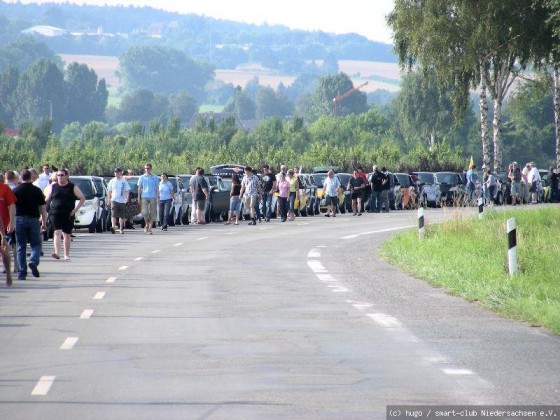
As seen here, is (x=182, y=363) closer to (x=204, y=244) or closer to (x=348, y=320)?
(x=348, y=320)

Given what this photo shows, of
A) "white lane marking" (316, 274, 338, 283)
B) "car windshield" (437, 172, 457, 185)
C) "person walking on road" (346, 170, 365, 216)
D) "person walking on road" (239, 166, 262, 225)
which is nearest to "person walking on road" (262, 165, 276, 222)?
"person walking on road" (239, 166, 262, 225)

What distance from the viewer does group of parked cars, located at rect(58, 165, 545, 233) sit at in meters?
38.2

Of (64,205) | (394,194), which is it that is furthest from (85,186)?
(394,194)

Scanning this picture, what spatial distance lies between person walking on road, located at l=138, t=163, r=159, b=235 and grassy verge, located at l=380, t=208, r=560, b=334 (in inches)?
Result: 305

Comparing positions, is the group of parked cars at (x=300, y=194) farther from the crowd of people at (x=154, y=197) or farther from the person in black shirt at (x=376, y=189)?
the crowd of people at (x=154, y=197)

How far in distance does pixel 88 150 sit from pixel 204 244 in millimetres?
53339

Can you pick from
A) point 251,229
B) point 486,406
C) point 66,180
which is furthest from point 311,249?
point 486,406

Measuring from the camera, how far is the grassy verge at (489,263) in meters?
15.9

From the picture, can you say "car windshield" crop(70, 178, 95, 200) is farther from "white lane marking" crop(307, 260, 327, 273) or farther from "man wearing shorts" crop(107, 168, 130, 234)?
"white lane marking" crop(307, 260, 327, 273)

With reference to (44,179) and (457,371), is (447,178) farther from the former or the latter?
(457,371)

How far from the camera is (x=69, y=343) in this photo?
41.5 feet

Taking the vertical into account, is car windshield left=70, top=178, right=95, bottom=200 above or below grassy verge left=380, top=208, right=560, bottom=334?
above

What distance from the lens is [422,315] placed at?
15.4 meters

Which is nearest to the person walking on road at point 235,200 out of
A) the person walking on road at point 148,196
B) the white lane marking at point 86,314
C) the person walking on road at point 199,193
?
the person walking on road at point 199,193
